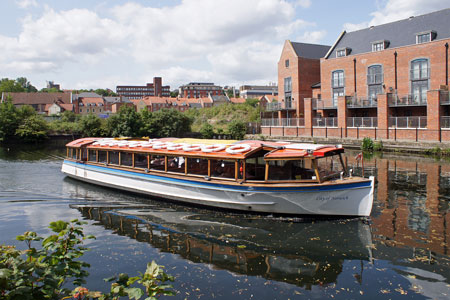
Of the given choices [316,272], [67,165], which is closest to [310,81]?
[67,165]

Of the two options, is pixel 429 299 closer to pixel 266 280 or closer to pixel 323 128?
pixel 266 280

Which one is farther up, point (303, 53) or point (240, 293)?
point (303, 53)

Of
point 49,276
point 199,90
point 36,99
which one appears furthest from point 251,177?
point 199,90

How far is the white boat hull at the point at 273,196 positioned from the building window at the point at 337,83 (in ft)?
128

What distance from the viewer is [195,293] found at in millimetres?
8352

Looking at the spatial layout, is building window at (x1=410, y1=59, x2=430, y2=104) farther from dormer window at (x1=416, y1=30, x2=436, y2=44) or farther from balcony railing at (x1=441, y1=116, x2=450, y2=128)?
balcony railing at (x1=441, y1=116, x2=450, y2=128)

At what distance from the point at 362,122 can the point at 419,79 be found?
26.3 ft

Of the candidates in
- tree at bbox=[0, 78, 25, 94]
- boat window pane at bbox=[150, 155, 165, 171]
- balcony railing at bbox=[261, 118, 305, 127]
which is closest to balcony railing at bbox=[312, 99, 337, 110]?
balcony railing at bbox=[261, 118, 305, 127]

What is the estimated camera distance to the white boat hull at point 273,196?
12750 millimetres

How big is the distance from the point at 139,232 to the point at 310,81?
48.3 metres

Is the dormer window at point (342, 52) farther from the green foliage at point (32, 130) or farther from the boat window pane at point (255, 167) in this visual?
the green foliage at point (32, 130)

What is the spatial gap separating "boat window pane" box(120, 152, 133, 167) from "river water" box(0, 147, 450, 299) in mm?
1664

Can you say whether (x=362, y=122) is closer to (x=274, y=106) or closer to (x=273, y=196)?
(x=274, y=106)

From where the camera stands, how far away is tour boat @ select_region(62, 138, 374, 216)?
42.4ft
